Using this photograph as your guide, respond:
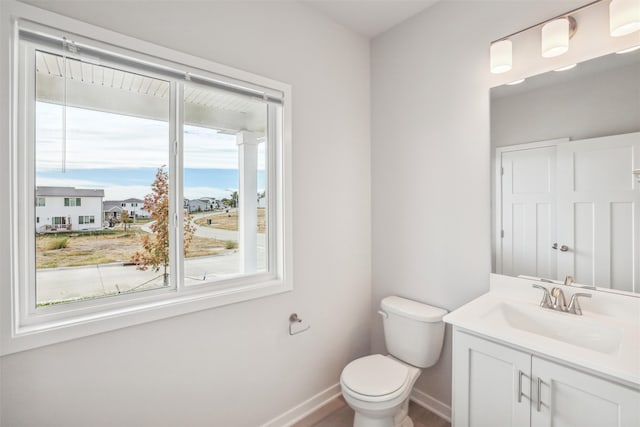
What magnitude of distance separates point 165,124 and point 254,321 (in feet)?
3.81

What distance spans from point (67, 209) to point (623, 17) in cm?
247

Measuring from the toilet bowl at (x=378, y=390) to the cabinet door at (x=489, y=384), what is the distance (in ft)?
1.02

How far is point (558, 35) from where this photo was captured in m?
1.41

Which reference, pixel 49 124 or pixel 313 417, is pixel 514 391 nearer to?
pixel 313 417

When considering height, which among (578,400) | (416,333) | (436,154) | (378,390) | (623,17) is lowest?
(378,390)

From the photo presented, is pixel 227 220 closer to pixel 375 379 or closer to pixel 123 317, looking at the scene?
pixel 123 317

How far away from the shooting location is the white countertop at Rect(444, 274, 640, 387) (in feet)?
3.30

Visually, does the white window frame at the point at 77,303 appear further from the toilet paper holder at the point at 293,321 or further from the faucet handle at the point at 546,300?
the faucet handle at the point at 546,300

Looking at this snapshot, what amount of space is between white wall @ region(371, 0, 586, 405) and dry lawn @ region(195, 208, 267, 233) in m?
0.91

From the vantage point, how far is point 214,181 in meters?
1.68

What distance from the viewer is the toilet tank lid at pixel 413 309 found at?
1824 mm

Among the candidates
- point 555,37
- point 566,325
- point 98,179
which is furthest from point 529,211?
point 98,179

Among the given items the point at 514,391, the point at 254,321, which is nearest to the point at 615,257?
the point at 514,391

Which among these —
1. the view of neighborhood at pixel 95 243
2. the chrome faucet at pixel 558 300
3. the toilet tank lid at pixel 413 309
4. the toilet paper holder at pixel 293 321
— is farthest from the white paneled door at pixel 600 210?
the view of neighborhood at pixel 95 243
